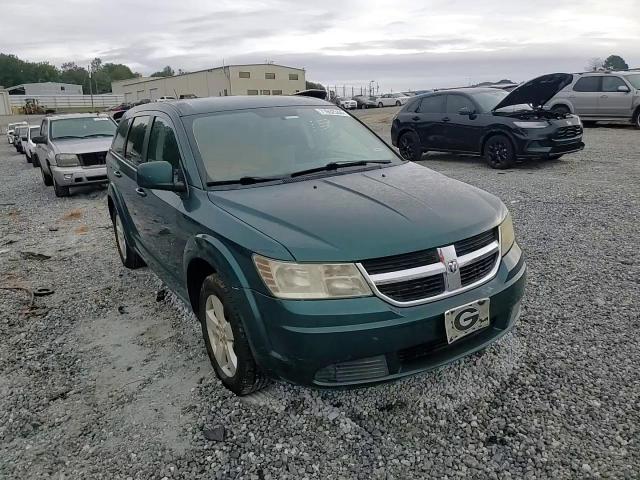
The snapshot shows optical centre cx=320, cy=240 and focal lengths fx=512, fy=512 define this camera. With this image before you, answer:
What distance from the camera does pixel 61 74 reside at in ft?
401

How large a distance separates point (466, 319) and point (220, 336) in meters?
1.41

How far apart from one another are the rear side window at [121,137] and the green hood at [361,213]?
7.85ft

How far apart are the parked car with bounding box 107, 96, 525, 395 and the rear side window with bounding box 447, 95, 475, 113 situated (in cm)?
799

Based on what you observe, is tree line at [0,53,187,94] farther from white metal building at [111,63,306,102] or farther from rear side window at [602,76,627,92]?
rear side window at [602,76,627,92]

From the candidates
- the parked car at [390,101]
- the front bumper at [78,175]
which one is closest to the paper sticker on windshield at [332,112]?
the front bumper at [78,175]

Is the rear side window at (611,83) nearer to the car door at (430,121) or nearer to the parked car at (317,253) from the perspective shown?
the car door at (430,121)

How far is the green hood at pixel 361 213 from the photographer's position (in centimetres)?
249

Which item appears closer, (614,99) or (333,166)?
(333,166)

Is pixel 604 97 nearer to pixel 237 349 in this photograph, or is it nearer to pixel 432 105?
pixel 432 105

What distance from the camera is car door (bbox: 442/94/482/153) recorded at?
1084 centimetres

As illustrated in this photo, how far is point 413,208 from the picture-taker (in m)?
2.82

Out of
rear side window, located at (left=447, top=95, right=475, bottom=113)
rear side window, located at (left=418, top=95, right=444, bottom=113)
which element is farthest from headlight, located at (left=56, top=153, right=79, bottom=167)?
rear side window, located at (left=447, top=95, right=475, bottom=113)

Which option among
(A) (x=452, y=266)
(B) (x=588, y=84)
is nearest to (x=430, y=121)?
(B) (x=588, y=84)

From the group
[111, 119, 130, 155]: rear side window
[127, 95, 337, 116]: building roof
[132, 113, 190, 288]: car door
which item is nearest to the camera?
[132, 113, 190, 288]: car door
